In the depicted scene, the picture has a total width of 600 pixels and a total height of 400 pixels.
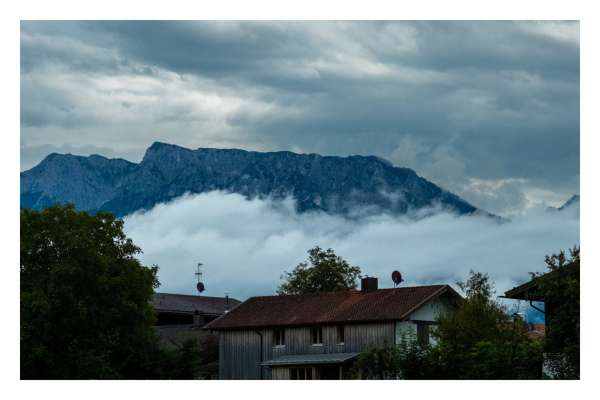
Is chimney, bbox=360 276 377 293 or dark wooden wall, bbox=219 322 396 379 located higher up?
chimney, bbox=360 276 377 293

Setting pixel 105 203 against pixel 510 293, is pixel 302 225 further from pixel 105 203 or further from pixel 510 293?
pixel 510 293

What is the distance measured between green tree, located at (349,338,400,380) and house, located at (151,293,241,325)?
50.4 m

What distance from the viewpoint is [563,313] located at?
31.1m

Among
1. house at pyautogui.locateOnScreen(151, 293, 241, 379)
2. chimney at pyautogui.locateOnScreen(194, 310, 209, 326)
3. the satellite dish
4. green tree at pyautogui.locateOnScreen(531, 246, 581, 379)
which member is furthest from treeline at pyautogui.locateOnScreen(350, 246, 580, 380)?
house at pyautogui.locateOnScreen(151, 293, 241, 379)

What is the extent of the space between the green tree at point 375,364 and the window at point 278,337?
8979 mm

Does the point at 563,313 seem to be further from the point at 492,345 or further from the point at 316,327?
the point at 316,327

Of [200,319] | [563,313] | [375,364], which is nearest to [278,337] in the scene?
[375,364]

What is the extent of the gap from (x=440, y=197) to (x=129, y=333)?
135 metres

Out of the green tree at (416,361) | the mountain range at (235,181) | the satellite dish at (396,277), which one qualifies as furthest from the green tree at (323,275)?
the mountain range at (235,181)

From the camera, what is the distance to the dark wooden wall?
48719 millimetres

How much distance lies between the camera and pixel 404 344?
37.7 metres

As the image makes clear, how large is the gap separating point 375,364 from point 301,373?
7.95m

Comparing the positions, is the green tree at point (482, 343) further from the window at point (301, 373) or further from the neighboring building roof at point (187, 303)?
the neighboring building roof at point (187, 303)

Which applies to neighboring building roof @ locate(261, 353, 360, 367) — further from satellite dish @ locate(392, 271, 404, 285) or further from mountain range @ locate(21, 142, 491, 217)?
mountain range @ locate(21, 142, 491, 217)
